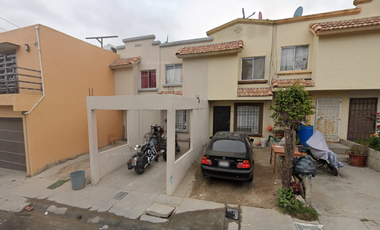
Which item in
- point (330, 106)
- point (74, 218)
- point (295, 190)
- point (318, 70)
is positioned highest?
point (318, 70)

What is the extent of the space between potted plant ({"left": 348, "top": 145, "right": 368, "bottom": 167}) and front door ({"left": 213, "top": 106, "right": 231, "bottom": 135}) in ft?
16.9

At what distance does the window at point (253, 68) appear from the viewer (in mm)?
8180

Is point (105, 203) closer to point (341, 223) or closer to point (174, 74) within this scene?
point (341, 223)

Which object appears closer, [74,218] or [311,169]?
[74,218]

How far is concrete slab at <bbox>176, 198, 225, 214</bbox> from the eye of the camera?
3.71m

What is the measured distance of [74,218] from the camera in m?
3.69

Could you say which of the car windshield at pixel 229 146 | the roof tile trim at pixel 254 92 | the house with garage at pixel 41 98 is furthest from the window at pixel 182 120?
the house with garage at pixel 41 98

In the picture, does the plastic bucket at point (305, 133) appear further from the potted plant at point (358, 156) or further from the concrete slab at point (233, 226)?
the concrete slab at point (233, 226)

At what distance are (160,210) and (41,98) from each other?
6714mm

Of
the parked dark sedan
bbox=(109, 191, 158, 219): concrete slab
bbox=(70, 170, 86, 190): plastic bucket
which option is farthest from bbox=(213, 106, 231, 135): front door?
bbox=(70, 170, 86, 190): plastic bucket

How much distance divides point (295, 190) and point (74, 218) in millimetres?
5657

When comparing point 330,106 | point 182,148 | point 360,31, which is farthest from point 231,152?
point 360,31

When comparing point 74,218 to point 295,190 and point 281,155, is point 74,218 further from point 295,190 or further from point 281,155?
point 281,155

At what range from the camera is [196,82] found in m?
8.50
